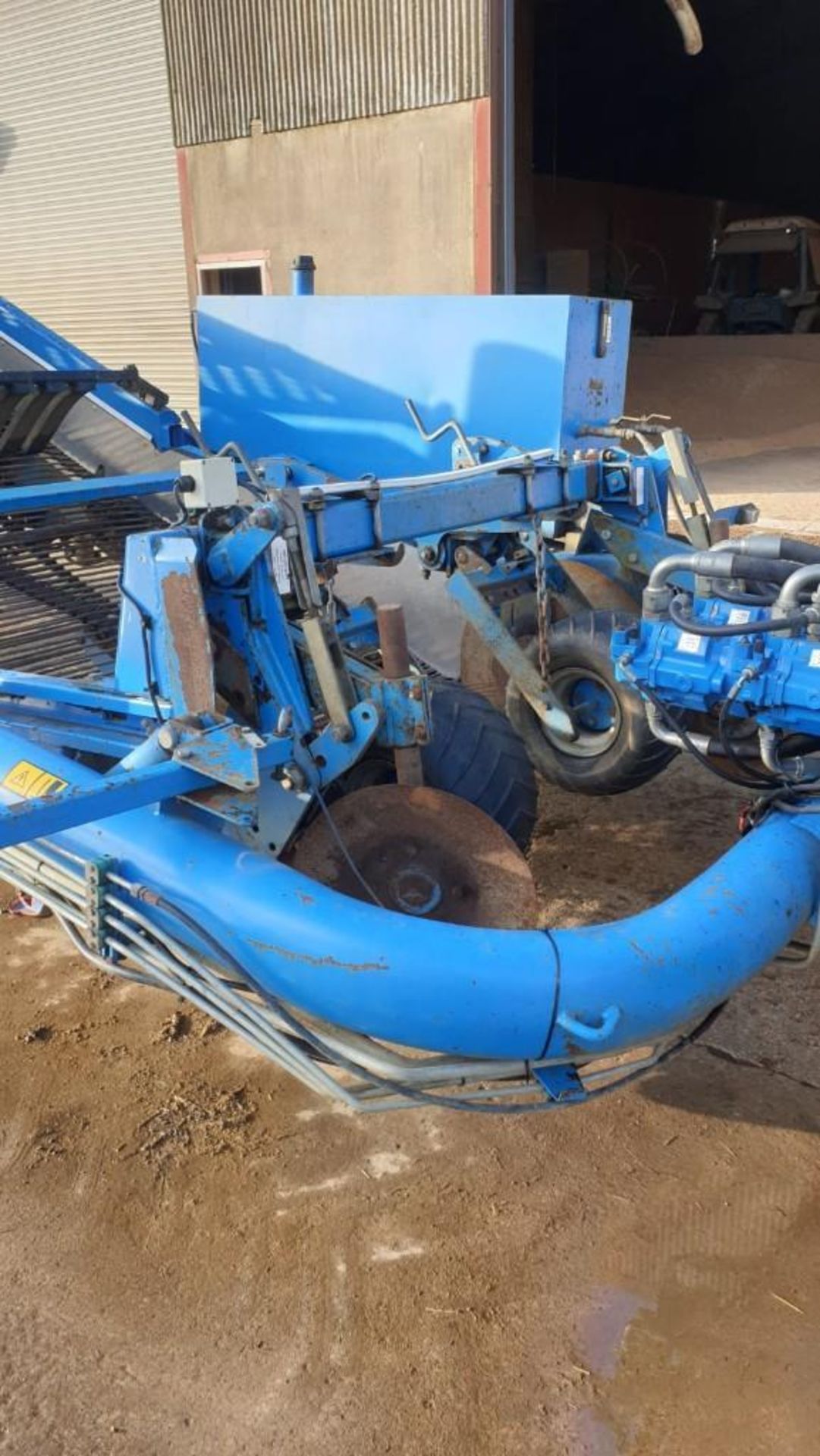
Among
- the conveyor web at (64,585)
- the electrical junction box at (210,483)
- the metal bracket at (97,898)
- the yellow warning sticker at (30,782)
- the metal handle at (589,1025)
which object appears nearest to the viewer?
the metal handle at (589,1025)

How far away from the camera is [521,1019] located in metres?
2.17

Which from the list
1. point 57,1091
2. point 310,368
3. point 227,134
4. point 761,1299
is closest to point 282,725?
point 57,1091

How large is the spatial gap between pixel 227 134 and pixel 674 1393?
402 inches

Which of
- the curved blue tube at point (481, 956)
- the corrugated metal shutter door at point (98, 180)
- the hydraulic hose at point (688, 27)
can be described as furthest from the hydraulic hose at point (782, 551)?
the corrugated metal shutter door at point (98, 180)

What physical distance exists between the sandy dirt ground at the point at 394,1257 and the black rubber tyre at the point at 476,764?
2.49 ft

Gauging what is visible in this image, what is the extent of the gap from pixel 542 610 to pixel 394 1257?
199 centimetres

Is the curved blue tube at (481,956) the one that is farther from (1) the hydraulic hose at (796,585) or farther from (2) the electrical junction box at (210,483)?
(2) the electrical junction box at (210,483)

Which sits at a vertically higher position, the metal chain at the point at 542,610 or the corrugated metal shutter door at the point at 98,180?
the corrugated metal shutter door at the point at 98,180

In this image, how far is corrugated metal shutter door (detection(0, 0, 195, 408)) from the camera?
10.6 meters

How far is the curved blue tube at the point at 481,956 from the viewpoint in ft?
7.18

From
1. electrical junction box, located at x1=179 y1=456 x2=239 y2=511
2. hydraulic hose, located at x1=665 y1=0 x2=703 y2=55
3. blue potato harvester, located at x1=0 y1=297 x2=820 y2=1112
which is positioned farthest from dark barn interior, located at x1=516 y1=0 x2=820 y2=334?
electrical junction box, located at x1=179 y1=456 x2=239 y2=511

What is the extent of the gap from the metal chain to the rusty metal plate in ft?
3.66

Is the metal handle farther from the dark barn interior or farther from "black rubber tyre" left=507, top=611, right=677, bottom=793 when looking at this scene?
the dark barn interior

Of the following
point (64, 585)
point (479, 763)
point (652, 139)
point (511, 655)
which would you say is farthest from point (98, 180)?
point (652, 139)
